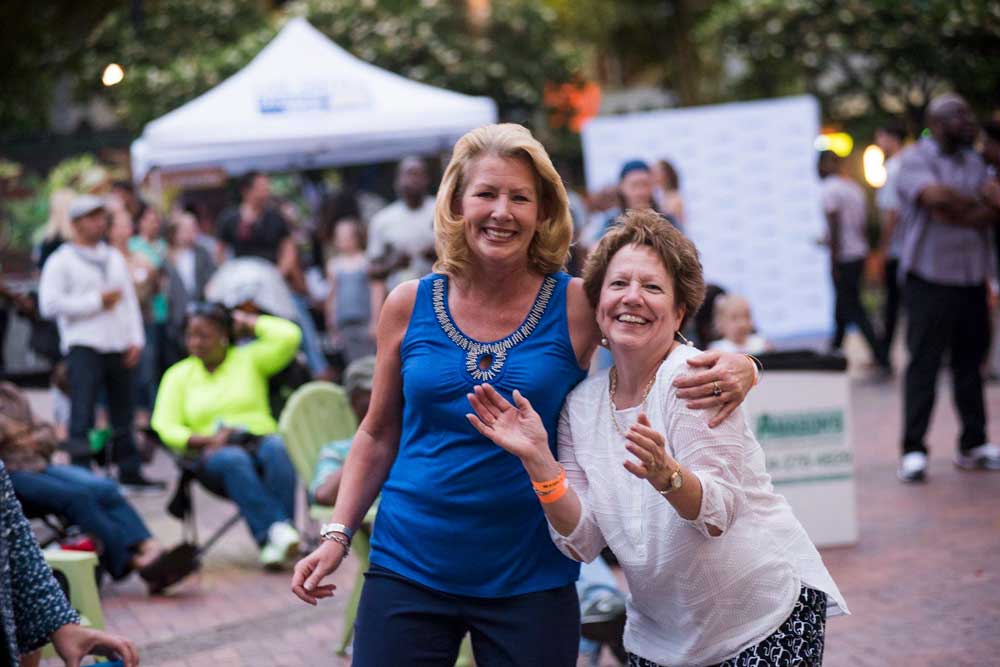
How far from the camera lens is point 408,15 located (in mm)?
22812

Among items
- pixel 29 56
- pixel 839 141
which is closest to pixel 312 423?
pixel 839 141

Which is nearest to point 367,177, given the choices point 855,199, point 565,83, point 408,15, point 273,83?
point 408,15

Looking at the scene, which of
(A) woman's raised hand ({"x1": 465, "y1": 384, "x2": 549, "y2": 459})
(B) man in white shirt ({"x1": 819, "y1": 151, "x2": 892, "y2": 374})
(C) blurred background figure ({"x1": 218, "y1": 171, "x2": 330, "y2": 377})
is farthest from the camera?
(B) man in white shirt ({"x1": 819, "y1": 151, "x2": 892, "y2": 374})

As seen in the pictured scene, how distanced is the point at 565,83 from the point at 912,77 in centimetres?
591

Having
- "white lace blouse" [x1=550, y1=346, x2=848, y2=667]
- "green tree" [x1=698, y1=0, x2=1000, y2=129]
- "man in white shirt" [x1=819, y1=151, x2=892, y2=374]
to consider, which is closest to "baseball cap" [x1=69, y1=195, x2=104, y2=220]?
"white lace blouse" [x1=550, y1=346, x2=848, y2=667]

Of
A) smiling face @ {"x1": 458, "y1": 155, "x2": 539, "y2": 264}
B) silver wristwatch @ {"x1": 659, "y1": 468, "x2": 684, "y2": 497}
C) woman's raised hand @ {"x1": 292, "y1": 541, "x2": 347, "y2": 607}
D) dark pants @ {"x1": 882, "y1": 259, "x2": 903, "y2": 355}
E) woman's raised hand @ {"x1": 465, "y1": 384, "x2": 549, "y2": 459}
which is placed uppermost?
smiling face @ {"x1": 458, "y1": 155, "x2": 539, "y2": 264}

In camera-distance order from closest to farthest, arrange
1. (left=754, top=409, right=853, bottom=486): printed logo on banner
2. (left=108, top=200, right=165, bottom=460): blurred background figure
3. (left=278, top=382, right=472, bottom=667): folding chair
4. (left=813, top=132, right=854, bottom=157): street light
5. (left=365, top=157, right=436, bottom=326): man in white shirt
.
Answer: (left=278, top=382, right=472, bottom=667): folding chair, (left=754, top=409, right=853, bottom=486): printed logo on banner, (left=365, top=157, right=436, bottom=326): man in white shirt, (left=108, top=200, right=165, bottom=460): blurred background figure, (left=813, top=132, right=854, bottom=157): street light

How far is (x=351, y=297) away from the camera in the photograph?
39.4ft

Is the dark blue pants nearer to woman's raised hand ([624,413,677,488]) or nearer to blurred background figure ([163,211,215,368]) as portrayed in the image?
blurred background figure ([163,211,215,368])

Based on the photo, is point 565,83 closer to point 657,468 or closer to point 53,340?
point 53,340

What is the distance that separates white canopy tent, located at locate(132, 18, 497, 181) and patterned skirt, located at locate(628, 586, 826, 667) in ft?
36.3

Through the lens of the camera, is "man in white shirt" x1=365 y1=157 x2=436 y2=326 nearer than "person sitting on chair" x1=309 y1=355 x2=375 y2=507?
No

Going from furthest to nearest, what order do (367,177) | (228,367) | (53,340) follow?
(367,177)
(53,340)
(228,367)

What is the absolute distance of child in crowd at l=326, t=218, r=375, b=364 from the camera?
469 inches
